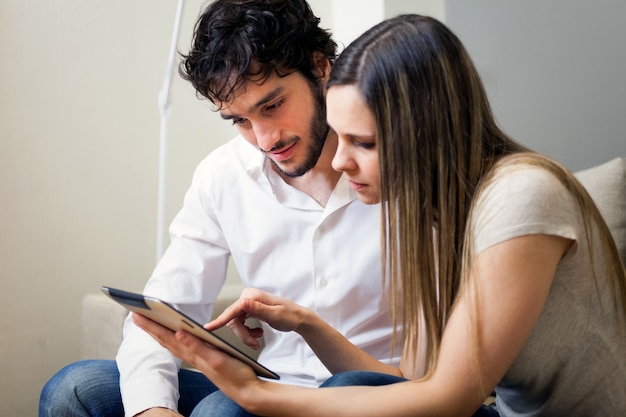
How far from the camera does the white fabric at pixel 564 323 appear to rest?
3.09 ft

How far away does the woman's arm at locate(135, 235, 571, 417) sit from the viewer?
0.93 m

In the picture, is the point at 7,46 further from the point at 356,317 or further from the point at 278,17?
the point at 356,317

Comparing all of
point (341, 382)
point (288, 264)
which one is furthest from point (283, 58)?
point (341, 382)

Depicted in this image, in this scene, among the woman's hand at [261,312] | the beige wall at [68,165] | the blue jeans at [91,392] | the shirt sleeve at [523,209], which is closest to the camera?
the shirt sleeve at [523,209]

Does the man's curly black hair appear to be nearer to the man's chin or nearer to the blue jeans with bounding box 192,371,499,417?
the man's chin

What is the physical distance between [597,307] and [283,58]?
2.48 ft

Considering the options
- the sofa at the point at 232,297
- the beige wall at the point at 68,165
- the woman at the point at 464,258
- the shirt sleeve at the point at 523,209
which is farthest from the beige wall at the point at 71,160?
the shirt sleeve at the point at 523,209

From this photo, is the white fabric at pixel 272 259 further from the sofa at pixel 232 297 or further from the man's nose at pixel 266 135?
the sofa at pixel 232 297

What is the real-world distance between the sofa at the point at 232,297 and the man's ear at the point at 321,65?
1.86 feet

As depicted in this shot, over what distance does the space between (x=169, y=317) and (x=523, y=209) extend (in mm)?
459

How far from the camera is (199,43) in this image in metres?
1.52

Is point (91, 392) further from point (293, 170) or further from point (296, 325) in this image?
point (293, 170)

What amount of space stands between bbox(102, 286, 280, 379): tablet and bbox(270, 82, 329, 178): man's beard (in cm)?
49

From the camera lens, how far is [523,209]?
932 millimetres
